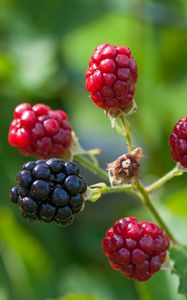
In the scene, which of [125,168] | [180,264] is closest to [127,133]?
[125,168]

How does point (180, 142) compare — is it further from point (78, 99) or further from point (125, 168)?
point (78, 99)

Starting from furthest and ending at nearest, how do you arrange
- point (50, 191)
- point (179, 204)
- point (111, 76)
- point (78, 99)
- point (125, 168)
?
point (78, 99) → point (179, 204) → point (111, 76) → point (125, 168) → point (50, 191)

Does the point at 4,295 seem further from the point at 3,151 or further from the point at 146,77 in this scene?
the point at 146,77

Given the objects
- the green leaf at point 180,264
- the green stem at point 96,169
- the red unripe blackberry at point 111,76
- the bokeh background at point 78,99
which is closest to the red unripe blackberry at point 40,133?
the green stem at point 96,169

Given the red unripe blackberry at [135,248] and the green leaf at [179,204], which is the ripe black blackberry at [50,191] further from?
the green leaf at [179,204]

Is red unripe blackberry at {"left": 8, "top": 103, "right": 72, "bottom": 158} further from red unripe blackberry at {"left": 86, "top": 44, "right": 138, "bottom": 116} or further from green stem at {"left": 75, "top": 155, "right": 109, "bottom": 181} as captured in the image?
red unripe blackberry at {"left": 86, "top": 44, "right": 138, "bottom": 116}
